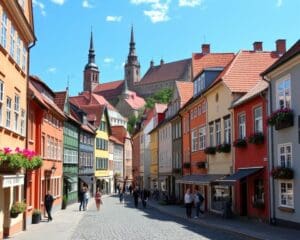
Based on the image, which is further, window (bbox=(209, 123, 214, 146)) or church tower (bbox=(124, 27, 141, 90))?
church tower (bbox=(124, 27, 141, 90))

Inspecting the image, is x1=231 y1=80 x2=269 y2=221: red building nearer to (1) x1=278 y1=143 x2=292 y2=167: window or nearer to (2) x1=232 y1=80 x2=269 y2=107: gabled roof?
(2) x1=232 y1=80 x2=269 y2=107: gabled roof

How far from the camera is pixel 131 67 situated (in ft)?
606

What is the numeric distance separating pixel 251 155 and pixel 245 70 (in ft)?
23.2

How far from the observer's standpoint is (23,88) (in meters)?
22.4

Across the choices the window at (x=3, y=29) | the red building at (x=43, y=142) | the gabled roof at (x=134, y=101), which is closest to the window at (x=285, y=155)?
the red building at (x=43, y=142)

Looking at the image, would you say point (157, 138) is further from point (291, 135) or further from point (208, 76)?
point (291, 135)

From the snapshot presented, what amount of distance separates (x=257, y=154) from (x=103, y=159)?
48.9m

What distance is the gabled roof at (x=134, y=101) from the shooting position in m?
159

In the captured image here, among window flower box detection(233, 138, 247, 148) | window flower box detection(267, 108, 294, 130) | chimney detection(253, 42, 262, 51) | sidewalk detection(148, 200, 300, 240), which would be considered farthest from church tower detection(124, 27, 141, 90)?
window flower box detection(267, 108, 294, 130)

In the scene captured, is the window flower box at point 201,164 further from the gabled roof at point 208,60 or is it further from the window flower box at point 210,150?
the gabled roof at point 208,60

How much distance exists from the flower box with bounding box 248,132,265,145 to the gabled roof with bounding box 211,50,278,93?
4.98m

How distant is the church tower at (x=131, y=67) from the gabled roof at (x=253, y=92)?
508 feet

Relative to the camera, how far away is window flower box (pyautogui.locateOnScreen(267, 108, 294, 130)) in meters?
21.0

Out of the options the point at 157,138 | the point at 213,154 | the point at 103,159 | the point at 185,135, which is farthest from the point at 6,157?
the point at 103,159
